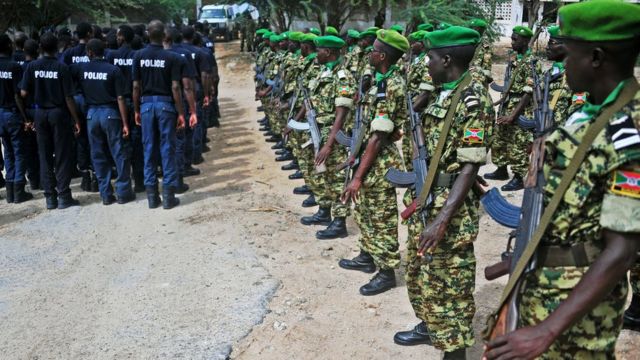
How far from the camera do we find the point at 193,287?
14.5 ft

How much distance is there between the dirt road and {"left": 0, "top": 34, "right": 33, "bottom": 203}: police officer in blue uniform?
309mm

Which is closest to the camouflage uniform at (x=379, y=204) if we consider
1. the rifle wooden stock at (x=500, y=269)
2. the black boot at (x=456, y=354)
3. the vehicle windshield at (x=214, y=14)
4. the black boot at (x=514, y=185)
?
the black boot at (x=456, y=354)

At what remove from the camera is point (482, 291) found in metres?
4.38

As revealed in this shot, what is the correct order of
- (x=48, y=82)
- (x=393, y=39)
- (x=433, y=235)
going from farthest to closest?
(x=48, y=82), (x=393, y=39), (x=433, y=235)

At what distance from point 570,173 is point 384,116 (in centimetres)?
224

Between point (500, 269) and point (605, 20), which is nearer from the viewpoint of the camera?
point (605, 20)

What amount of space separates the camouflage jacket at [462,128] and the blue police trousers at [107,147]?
15.5ft

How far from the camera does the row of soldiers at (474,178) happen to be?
162cm

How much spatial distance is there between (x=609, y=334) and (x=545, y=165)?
0.61 metres

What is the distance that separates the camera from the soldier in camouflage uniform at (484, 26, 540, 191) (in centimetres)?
689

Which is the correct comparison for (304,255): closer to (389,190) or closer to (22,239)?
(389,190)

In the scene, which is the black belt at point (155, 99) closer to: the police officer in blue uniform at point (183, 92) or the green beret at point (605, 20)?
the police officer in blue uniform at point (183, 92)

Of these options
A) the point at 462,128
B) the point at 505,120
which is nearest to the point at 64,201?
the point at 462,128

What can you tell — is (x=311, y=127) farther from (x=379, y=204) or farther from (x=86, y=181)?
(x=86, y=181)
